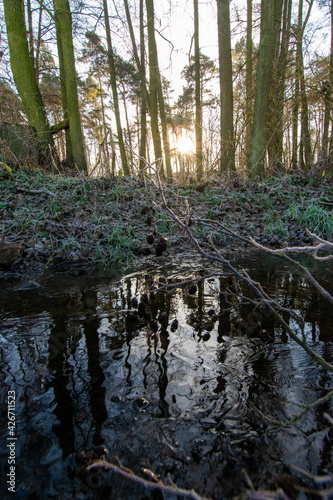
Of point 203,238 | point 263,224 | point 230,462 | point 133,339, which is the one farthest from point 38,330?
point 263,224

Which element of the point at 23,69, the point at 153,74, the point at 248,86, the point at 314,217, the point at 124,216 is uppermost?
the point at 153,74

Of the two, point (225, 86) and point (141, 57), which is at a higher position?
point (141, 57)

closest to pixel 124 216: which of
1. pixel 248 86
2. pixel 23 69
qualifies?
pixel 23 69

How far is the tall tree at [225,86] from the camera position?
7234 mm

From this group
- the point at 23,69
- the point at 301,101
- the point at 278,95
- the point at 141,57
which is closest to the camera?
the point at 23,69

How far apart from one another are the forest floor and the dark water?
1.96 metres

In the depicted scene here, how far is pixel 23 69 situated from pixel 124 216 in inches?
213

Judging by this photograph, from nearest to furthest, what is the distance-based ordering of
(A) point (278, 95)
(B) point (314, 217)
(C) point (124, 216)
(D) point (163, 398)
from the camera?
(D) point (163, 398) < (B) point (314, 217) < (C) point (124, 216) < (A) point (278, 95)

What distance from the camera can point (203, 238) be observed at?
5.02 metres

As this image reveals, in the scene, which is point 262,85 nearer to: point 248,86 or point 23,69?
point 248,86

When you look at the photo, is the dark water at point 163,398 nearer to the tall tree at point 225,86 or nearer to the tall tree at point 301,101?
the tall tree at point 225,86

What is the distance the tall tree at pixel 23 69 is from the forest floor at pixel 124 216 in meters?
1.63

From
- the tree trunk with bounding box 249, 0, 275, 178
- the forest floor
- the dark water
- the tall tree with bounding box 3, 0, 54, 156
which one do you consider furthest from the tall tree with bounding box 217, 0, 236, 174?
the dark water

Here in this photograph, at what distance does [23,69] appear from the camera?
7195 mm
